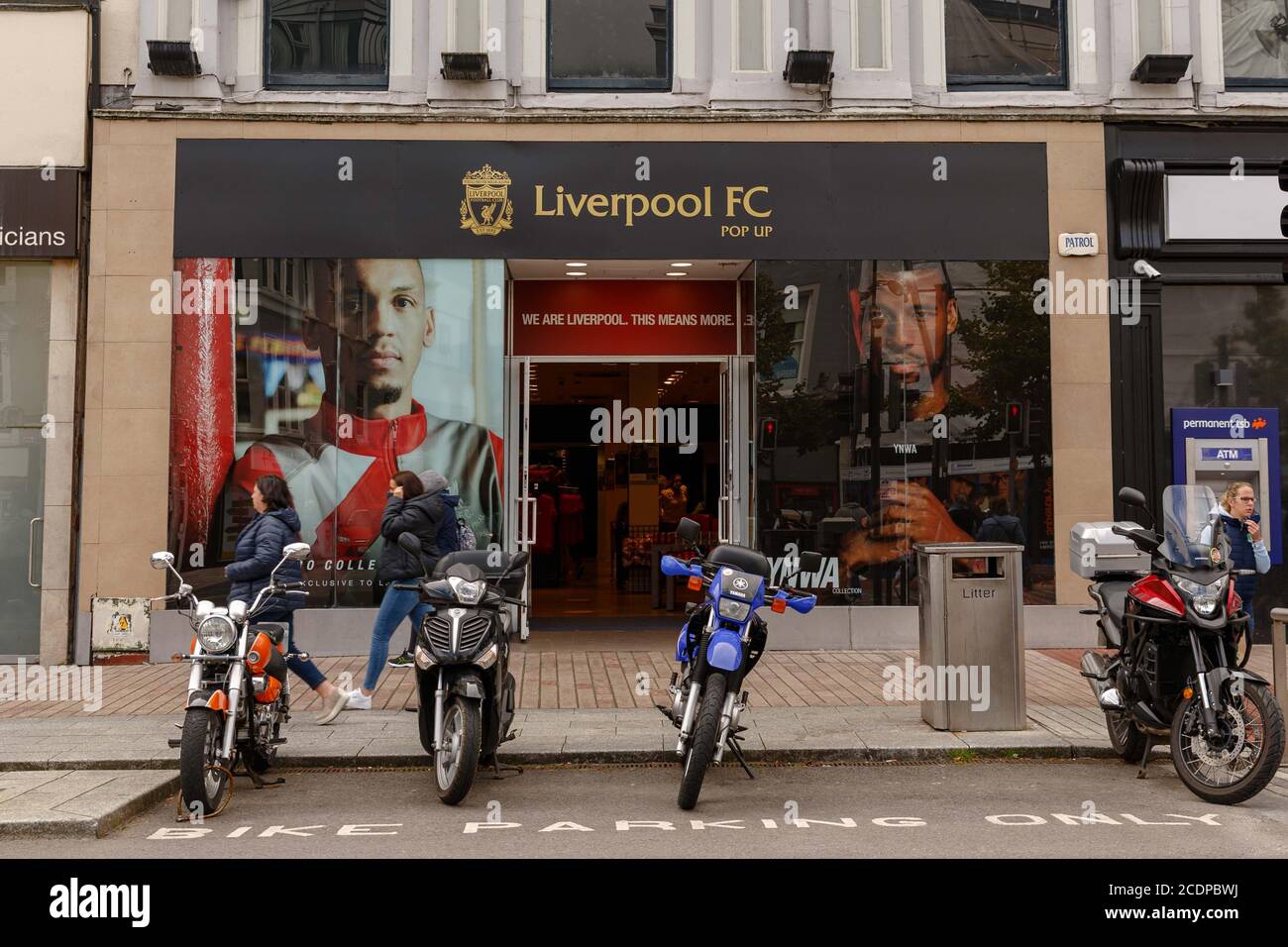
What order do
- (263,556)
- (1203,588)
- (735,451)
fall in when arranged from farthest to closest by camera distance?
(735,451), (263,556), (1203,588)

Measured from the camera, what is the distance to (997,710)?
7828mm

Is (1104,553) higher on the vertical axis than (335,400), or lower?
lower

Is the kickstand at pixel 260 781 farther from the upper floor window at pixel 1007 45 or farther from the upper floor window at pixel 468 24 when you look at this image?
the upper floor window at pixel 1007 45

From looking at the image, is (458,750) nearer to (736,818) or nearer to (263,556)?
(736,818)

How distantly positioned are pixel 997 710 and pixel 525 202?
6953 millimetres

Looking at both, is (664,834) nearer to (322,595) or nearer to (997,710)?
(997,710)

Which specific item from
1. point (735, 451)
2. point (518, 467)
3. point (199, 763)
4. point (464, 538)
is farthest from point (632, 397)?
point (199, 763)

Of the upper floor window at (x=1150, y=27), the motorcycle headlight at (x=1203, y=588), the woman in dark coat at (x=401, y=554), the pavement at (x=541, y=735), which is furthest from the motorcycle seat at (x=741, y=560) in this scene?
the upper floor window at (x=1150, y=27)

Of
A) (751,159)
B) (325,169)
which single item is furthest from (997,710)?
(325,169)

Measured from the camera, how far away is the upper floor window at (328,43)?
11977mm

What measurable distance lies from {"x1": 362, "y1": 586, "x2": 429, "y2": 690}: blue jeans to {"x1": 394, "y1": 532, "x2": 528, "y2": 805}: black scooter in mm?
1849

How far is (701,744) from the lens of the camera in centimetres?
598

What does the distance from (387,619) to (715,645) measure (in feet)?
→ 11.6

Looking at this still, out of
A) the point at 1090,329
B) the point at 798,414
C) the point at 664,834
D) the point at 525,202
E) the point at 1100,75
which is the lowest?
the point at 664,834
